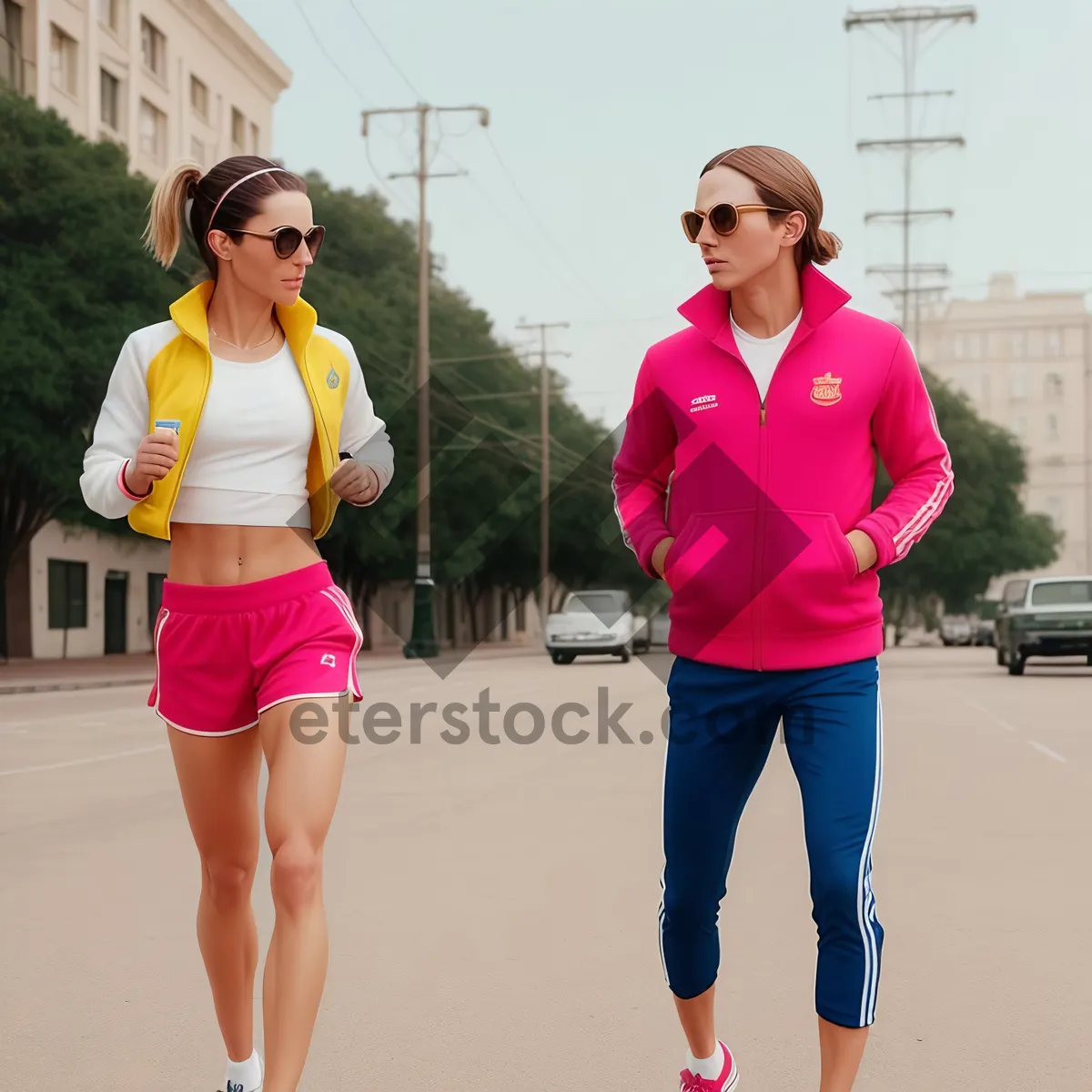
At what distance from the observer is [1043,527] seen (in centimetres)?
9775

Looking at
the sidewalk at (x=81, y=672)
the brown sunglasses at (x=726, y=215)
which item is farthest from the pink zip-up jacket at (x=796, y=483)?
the sidewalk at (x=81, y=672)

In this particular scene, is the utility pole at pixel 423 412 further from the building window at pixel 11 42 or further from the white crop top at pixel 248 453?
the white crop top at pixel 248 453

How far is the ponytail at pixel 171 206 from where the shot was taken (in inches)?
154

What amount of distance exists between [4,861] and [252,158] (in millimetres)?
4888

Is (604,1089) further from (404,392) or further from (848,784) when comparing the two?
(404,392)

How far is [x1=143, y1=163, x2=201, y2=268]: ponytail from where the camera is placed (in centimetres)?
392

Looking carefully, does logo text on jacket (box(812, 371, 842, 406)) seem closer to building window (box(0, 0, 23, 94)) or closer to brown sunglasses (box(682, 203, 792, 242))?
brown sunglasses (box(682, 203, 792, 242))

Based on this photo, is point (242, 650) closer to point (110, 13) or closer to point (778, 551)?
point (778, 551)

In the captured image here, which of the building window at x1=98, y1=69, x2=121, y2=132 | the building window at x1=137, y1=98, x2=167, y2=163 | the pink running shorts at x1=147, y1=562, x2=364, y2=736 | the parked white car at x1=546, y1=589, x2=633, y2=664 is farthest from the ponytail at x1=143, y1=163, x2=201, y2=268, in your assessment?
the building window at x1=137, y1=98, x2=167, y2=163

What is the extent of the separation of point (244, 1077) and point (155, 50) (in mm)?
49706

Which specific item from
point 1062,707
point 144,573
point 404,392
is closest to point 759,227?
point 1062,707

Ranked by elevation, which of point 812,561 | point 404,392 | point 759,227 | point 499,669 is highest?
point 404,392

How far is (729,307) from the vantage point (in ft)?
12.9

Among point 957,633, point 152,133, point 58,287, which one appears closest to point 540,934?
point 58,287
